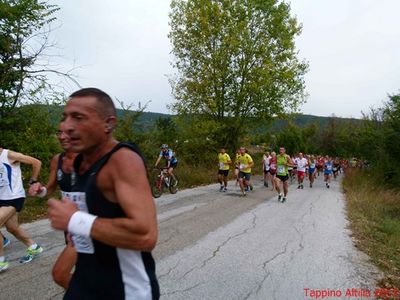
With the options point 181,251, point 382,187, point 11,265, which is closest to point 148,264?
point 11,265

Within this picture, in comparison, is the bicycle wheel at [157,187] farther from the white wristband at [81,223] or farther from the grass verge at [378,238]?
the white wristband at [81,223]

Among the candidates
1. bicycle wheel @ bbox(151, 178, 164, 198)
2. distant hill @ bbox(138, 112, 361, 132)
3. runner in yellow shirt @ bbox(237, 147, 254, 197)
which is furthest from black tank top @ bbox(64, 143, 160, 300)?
distant hill @ bbox(138, 112, 361, 132)

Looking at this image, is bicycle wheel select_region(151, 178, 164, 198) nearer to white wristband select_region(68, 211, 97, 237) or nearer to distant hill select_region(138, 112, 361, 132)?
distant hill select_region(138, 112, 361, 132)

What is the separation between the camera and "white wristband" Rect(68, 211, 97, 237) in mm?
1839

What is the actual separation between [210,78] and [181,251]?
73.9ft

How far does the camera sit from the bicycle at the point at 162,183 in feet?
45.9

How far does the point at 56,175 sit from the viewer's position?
4441 mm

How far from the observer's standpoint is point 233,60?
1118 inches

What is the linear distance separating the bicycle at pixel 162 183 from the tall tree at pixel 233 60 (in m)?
13.0

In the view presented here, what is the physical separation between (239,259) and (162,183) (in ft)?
27.6

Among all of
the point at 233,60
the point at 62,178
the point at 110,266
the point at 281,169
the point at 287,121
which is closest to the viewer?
the point at 110,266

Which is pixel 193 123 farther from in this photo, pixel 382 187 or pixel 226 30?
pixel 382 187

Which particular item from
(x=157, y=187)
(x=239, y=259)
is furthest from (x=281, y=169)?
(x=239, y=259)

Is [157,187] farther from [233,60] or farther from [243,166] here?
[233,60]
